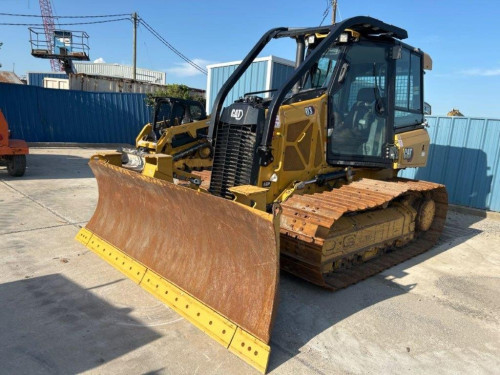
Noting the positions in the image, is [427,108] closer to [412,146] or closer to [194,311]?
[412,146]

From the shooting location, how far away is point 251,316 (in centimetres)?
317

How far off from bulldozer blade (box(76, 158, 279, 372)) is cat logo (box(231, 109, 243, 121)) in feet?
4.18

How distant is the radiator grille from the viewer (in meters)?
4.46

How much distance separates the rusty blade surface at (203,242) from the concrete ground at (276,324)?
0.31 metres

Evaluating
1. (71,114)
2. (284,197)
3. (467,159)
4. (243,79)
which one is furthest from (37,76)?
(284,197)

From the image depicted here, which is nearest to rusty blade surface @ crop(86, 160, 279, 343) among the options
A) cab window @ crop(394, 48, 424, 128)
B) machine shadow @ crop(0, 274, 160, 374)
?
machine shadow @ crop(0, 274, 160, 374)

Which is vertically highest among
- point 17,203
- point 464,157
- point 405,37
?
point 405,37

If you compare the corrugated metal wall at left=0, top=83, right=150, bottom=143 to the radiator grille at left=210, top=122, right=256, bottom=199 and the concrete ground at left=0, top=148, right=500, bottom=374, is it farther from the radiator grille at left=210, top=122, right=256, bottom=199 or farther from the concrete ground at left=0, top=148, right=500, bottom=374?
the radiator grille at left=210, top=122, right=256, bottom=199

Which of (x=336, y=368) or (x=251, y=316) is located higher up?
(x=251, y=316)

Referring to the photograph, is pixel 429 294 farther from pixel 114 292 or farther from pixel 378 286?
pixel 114 292

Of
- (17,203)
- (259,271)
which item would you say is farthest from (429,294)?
(17,203)

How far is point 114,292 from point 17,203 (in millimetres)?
→ 4538

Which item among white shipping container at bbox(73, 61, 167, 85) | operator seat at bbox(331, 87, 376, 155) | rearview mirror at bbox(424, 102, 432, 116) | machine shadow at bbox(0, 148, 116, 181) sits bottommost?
machine shadow at bbox(0, 148, 116, 181)

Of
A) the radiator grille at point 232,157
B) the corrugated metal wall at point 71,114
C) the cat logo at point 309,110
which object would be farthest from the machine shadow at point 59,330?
the corrugated metal wall at point 71,114
